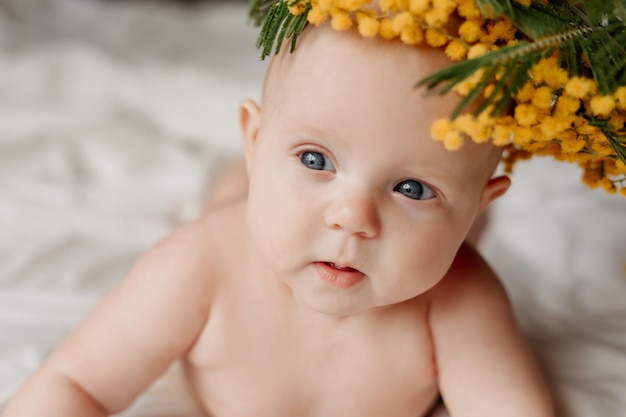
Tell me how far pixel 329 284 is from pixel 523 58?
0.31 m

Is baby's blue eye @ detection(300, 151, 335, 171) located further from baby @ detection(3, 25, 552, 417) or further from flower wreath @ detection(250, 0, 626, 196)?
flower wreath @ detection(250, 0, 626, 196)

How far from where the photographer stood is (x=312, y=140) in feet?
2.89

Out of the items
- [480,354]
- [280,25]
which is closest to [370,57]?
[280,25]

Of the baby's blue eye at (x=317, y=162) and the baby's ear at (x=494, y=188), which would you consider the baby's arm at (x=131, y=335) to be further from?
the baby's ear at (x=494, y=188)

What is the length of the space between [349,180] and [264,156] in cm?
11

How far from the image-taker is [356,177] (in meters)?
0.86

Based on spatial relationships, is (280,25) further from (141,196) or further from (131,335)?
(141,196)

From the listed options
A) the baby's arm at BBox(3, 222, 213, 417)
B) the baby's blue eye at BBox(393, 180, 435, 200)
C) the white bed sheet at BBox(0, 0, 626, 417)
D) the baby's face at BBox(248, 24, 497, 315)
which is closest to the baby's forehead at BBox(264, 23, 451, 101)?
the baby's face at BBox(248, 24, 497, 315)

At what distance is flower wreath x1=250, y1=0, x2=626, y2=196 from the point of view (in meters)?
0.77

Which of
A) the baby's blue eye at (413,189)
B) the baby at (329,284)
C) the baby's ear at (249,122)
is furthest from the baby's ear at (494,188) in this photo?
the baby's ear at (249,122)

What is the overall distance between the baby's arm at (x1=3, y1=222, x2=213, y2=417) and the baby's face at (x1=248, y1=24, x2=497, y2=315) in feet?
A: 0.43

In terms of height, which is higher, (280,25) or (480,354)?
(280,25)

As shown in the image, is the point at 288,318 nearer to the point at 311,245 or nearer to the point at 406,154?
the point at 311,245

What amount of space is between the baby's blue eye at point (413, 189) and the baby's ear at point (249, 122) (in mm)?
214
